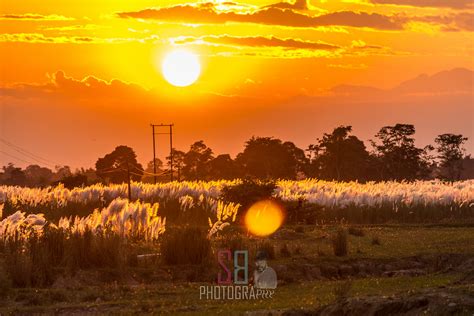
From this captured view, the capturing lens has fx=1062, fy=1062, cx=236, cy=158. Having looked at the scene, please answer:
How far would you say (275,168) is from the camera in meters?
110

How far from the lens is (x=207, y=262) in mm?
25781

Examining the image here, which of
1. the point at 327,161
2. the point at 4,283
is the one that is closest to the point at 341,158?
the point at 327,161

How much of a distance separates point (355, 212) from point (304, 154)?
6952 centimetres

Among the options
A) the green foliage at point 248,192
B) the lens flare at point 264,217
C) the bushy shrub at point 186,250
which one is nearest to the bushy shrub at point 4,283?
the bushy shrub at point 186,250

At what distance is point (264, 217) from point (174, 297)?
60.0 feet

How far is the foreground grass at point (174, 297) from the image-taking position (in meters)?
20.0

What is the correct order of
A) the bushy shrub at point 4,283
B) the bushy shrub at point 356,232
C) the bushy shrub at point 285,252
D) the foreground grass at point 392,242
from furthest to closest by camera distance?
the bushy shrub at point 356,232, the foreground grass at point 392,242, the bushy shrub at point 285,252, the bushy shrub at point 4,283

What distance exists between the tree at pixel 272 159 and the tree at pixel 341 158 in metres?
3.06

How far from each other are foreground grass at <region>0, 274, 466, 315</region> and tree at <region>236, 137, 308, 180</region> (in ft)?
278

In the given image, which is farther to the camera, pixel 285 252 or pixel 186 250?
pixel 285 252

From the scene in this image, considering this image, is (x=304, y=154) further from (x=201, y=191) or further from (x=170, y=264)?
(x=170, y=264)

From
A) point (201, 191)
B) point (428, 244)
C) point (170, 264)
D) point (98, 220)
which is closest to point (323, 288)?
point (170, 264)

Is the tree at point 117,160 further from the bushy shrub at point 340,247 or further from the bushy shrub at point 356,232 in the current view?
the bushy shrub at point 340,247

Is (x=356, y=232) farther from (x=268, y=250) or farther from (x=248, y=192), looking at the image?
(x=248, y=192)
